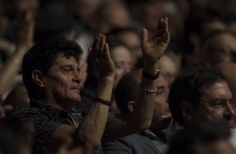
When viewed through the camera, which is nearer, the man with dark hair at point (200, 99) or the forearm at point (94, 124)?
the forearm at point (94, 124)

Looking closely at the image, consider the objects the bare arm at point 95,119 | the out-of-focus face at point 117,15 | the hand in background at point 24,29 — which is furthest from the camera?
the out-of-focus face at point 117,15

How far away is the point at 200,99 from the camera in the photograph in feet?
17.7

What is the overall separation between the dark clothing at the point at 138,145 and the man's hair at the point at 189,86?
0.82ft

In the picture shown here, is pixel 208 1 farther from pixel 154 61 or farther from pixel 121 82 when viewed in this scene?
pixel 154 61

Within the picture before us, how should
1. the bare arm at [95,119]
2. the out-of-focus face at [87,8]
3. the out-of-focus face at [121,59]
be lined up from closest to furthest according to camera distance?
1. the bare arm at [95,119]
2. the out-of-focus face at [121,59]
3. the out-of-focus face at [87,8]

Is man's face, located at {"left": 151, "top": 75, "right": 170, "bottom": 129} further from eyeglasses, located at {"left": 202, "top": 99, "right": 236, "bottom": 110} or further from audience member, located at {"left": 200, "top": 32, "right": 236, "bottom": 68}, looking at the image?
audience member, located at {"left": 200, "top": 32, "right": 236, "bottom": 68}

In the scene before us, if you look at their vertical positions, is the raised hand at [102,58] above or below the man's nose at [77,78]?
above

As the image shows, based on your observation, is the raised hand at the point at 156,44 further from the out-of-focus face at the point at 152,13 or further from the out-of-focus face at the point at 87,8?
the out-of-focus face at the point at 152,13

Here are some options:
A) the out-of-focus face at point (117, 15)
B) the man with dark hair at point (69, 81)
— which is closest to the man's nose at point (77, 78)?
the man with dark hair at point (69, 81)

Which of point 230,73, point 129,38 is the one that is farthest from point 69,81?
point 129,38

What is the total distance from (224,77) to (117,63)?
1.61 meters

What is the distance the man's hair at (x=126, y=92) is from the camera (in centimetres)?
575

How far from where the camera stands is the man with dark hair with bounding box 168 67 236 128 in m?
5.38

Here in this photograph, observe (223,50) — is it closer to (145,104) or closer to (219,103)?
(219,103)
